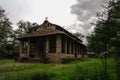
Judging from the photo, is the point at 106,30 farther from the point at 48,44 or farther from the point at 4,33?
the point at 4,33

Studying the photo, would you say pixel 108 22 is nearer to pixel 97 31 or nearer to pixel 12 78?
pixel 97 31

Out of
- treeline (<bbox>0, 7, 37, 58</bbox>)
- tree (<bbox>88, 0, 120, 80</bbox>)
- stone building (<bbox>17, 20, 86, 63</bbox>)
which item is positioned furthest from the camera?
treeline (<bbox>0, 7, 37, 58</bbox>)

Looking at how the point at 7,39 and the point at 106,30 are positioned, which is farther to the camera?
the point at 7,39

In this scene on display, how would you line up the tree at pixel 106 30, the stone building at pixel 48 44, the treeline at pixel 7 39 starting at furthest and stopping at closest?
the treeline at pixel 7 39, the stone building at pixel 48 44, the tree at pixel 106 30

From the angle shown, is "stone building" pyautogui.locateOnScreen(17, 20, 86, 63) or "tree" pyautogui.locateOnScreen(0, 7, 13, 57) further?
"tree" pyautogui.locateOnScreen(0, 7, 13, 57)

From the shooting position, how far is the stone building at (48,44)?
28.7 meters

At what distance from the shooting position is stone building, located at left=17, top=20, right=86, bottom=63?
28725mm

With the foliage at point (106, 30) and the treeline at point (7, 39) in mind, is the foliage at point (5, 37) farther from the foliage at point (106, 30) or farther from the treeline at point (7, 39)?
the foliage at point (106, 30)

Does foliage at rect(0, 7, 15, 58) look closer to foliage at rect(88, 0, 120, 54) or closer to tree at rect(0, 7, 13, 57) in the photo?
tree at rect(0, 7, 13, 57)

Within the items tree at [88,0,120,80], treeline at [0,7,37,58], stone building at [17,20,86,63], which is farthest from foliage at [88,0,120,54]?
treeline at [0,7,37,58]

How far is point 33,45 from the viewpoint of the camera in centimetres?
3734

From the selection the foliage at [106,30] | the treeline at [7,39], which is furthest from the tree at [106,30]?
the treeline at [7,39]

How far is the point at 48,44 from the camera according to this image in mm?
30203

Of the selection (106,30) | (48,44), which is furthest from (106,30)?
(48,44)
